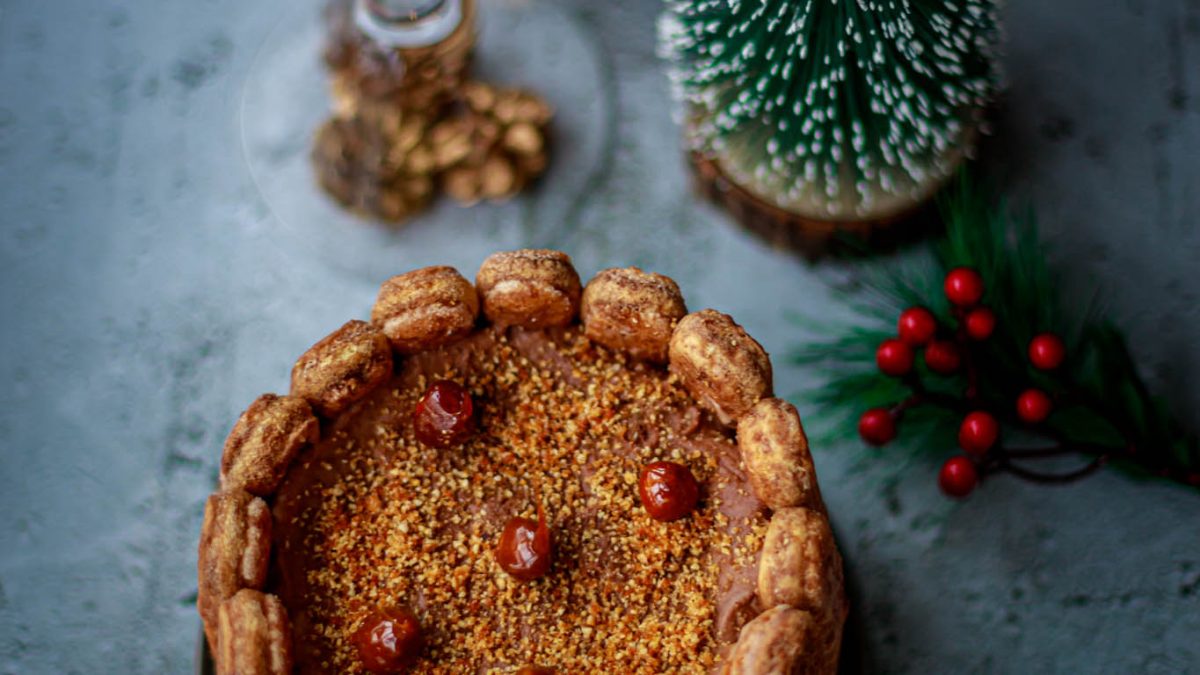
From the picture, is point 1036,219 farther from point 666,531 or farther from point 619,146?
point 666,531

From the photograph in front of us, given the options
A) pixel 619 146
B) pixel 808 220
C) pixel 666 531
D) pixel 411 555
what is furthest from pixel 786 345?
pixel 411 555

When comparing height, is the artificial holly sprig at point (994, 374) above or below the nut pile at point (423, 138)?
below

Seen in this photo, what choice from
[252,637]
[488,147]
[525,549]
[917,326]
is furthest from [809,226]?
[252,637]

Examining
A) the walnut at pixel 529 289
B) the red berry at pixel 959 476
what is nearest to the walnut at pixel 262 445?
the walnut at pixel 529 289

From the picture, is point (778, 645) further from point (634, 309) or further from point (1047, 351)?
point (1047, 351)

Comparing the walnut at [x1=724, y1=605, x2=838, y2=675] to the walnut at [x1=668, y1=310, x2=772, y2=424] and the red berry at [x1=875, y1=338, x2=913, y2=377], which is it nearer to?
the walnut at [x1=668, y1=310, x2=772, y2=424]

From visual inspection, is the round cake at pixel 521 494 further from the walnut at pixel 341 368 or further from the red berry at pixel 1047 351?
the red berry at pixel 1047 351
